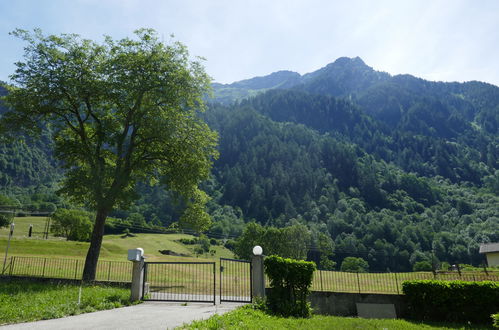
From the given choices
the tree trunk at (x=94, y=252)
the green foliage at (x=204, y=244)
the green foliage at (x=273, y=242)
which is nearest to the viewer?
the tree trunk at (x=94, y=252)

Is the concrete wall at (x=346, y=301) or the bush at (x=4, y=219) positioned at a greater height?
the bush at (x=4, y=219)

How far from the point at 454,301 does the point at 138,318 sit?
50.8 ft

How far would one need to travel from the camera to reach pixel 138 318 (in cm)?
1128

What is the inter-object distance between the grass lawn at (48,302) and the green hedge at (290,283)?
6.74 metres

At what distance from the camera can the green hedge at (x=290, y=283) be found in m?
14.5

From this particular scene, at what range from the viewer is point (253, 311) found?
1281 cm

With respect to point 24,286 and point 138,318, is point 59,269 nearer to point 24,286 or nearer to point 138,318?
point 24,286

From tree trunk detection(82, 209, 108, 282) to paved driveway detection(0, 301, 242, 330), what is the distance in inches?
313

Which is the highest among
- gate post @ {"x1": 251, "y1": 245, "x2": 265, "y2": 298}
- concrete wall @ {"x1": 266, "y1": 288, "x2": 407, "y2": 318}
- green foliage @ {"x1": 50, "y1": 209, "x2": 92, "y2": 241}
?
green foliage @ {"x1": 50, "y1": 209, "x2": 92, "y2": 241}

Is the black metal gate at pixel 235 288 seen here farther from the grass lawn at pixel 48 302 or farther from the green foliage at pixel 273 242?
the green foliage at pixel 273 242

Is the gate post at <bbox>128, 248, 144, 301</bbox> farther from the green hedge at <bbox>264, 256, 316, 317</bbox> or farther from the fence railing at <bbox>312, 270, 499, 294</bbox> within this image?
the fence railing at <bbox>312, 270, 499, 294</bbox>

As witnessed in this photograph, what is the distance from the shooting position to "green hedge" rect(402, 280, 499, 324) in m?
16.1

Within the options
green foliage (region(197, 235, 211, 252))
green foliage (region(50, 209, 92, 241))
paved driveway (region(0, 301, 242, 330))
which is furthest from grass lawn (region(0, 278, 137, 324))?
green foliage (region(197, 235, 211, 252))

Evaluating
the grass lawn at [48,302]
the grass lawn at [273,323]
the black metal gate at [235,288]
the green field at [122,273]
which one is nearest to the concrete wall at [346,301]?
the green field at [122,273]
